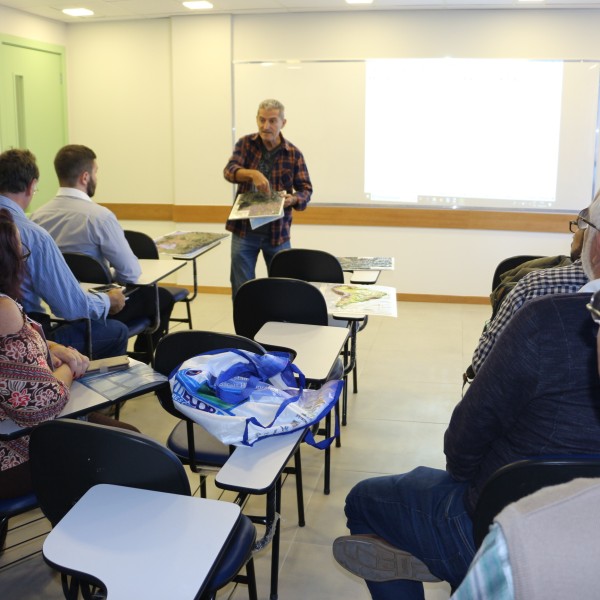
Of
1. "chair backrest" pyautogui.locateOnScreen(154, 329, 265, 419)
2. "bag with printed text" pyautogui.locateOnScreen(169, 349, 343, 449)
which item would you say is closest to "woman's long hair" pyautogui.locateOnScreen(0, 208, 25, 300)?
"chair backrest" pyautogui.locateOnScreen(154, 329, 265, 419)

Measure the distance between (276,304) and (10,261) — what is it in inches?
50.5

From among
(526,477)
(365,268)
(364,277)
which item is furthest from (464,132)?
(526,477)

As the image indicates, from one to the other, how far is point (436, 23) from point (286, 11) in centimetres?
134

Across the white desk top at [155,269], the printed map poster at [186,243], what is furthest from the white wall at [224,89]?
the white desk top at [155,269]

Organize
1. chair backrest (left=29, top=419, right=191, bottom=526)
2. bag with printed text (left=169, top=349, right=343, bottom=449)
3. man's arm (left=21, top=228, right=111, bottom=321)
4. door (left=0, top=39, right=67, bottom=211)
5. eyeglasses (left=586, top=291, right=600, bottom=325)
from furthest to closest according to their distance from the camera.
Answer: door (left=0, top=39, right=67, bottom=211) → man's arm (left=21, top=228, right=111, bottom=321) → bag with printed text (left=169, top=349, right=343, bottom=449) → chair backrest (left=29, top=419, right=191, bottom=526) → eyeglasses (left=586, top=291, right=600, bottom=325)

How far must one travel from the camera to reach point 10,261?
2.42 meters

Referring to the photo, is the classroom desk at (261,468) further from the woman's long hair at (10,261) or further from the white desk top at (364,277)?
the white desk top at (364,277)

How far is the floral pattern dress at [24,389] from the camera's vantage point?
2096 millimetres

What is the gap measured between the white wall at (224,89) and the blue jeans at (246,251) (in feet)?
7.13

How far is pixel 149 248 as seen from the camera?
4.86 meters

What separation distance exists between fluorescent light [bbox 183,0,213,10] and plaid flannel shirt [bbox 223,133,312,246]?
6.51 ft

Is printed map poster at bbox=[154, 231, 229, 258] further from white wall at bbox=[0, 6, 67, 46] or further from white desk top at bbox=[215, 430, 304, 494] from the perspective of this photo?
white wall at bbox=[0, 6, 67, 46]

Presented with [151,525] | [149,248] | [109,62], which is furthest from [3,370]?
[109,62]

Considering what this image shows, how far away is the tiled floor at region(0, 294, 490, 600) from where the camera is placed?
254 centimetres
